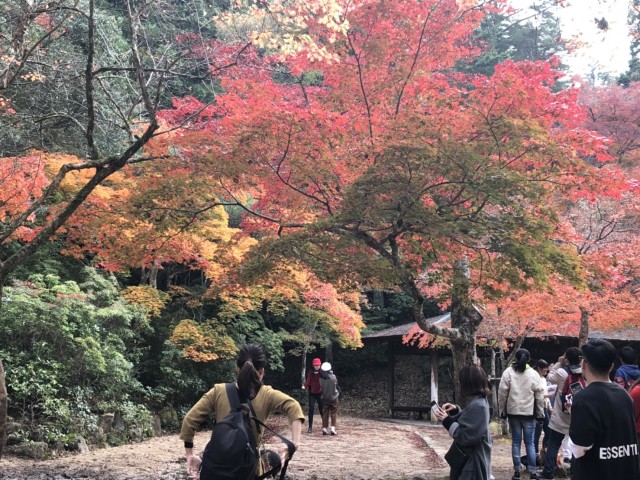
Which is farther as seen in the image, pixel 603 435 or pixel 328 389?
pixel 328 389

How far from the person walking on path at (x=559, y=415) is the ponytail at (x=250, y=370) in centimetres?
373

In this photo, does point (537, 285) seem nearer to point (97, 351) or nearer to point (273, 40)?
point (273, 40)

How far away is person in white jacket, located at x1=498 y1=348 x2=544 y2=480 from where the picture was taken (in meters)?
5.87

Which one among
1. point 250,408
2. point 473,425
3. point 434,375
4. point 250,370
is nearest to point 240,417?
point 250,408

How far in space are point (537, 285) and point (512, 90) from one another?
2100 millimetres

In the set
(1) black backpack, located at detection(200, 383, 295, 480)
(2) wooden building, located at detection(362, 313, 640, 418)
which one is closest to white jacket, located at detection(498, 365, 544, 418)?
(1) black backpack, located at detection(200, 383, 295, 480)

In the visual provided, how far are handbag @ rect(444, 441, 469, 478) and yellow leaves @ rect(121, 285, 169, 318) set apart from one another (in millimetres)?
10796

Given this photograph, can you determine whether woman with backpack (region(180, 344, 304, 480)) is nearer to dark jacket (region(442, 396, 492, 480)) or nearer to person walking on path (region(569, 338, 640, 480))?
dark jacket (region(442, 396, 492, 480))

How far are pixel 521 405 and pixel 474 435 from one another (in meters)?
2.93

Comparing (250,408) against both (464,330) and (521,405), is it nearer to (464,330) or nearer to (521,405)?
(521,405)

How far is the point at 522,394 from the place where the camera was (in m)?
5.90

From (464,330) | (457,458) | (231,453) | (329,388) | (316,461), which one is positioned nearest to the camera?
(231,453)

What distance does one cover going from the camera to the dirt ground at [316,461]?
23.1 ft

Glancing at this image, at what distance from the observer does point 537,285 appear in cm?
588
